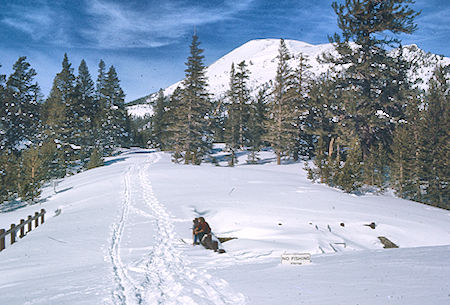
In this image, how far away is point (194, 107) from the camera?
3778 cm

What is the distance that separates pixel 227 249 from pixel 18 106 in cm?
4629

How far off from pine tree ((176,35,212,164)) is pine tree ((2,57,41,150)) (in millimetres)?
24677

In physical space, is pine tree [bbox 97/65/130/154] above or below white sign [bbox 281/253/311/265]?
above

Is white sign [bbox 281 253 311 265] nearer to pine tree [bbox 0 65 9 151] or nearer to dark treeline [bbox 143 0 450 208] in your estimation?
dark treeline [bbox 143 0 450 208]

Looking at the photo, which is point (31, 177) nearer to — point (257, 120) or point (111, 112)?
point (111, 112)

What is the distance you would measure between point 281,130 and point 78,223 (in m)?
26.0

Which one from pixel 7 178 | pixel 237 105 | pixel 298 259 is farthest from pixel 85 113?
pixel 298 259

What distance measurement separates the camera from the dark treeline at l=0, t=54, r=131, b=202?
37.2 meters

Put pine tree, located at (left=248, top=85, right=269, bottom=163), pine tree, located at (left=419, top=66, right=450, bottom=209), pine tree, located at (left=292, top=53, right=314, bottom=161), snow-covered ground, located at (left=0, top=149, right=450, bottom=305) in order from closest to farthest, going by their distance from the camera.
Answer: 1. snow-covered ground, located at (left=0, top=149, right=450, bottom=305)
2. pine tree, located at (left=419, top=66, right=450, bottom=209)
3. pine tree, located at (left=292, top=53, right=314, bottom=161)
4. pine tree, located at (left=248, top=85, right=269, bottom=163)

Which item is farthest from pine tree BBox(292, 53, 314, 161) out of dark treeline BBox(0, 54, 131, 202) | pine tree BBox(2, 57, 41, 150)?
pine tree BBox(2, 57, 41, 150)

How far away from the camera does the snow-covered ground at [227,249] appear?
5477mm

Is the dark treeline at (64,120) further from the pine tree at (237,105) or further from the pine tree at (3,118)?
the pine tree at (237,105)

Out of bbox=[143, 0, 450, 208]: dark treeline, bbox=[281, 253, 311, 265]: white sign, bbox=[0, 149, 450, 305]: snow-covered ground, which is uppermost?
bbox=[143, 0, 450, 208]: dark treeline

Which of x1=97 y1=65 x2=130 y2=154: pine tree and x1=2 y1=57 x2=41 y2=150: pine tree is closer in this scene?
x1=2 y1=57 x2=41 y2=150: pine tree
